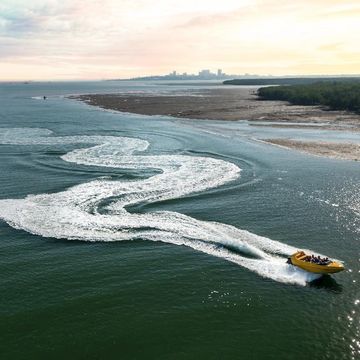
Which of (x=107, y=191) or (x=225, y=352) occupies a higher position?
(x=107, y=191)

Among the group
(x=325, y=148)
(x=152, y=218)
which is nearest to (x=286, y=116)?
(x=325, y=148)

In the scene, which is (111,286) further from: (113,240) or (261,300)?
(261,300)

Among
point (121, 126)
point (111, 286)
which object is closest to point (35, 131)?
point (121, 126)

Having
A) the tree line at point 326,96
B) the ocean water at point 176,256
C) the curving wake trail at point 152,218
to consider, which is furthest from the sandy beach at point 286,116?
the curving wake trail at point 152,218

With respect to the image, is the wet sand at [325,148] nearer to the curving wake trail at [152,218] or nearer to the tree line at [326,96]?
the curving wake trail at [152,218]

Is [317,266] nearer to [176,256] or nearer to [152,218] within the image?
[176,256]

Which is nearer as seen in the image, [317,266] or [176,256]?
[317,266]
